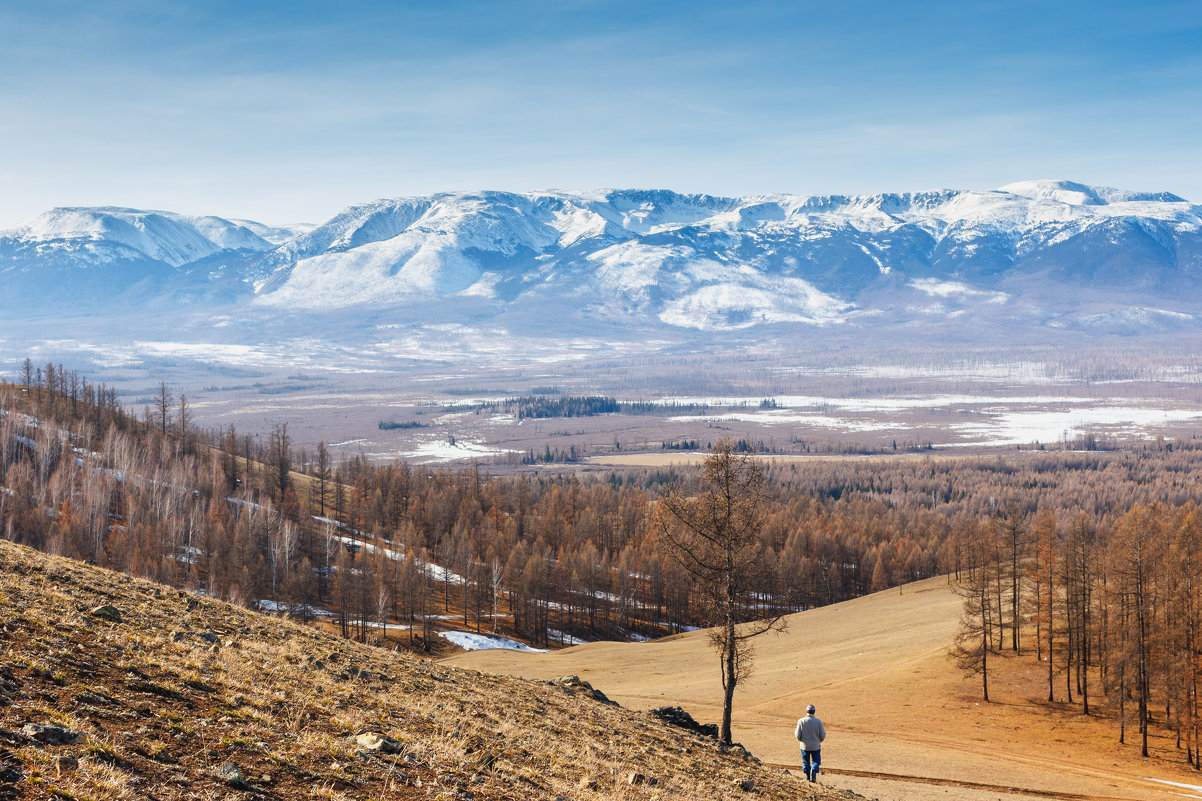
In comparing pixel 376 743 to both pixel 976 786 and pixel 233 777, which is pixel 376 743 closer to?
pixel 233 777

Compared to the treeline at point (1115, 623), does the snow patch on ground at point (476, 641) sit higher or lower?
lower

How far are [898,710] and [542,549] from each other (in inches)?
2799

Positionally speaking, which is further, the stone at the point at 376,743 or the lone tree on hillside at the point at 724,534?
the lone tree on hillside at the point at 724,534

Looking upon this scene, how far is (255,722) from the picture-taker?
14.6 m

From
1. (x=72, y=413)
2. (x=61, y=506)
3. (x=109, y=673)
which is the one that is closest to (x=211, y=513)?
(x=61, y=506)

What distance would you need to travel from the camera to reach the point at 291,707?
52.6ft

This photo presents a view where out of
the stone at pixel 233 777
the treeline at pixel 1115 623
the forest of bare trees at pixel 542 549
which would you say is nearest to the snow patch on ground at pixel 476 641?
the forest of bare trees at pixel 542 549

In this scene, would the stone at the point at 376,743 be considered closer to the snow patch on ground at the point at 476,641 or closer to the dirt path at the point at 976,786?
the dirt path at the point at 976,786

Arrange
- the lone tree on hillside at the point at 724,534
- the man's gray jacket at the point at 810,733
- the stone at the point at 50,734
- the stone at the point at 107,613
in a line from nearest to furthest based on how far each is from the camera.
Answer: the stone at the point at 50,734 < the stone at the point at 107,613 < the man's gray jacket at the point at 810,733 < the lone tree on hillside at the point at 724,534

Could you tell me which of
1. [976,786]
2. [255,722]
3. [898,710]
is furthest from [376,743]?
[898,710]

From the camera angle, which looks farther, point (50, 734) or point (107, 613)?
point (107, 613)

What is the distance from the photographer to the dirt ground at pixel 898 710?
3762cm

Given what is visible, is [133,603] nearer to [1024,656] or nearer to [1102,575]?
[1102,575]

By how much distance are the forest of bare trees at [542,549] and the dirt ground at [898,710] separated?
10.2 ft
